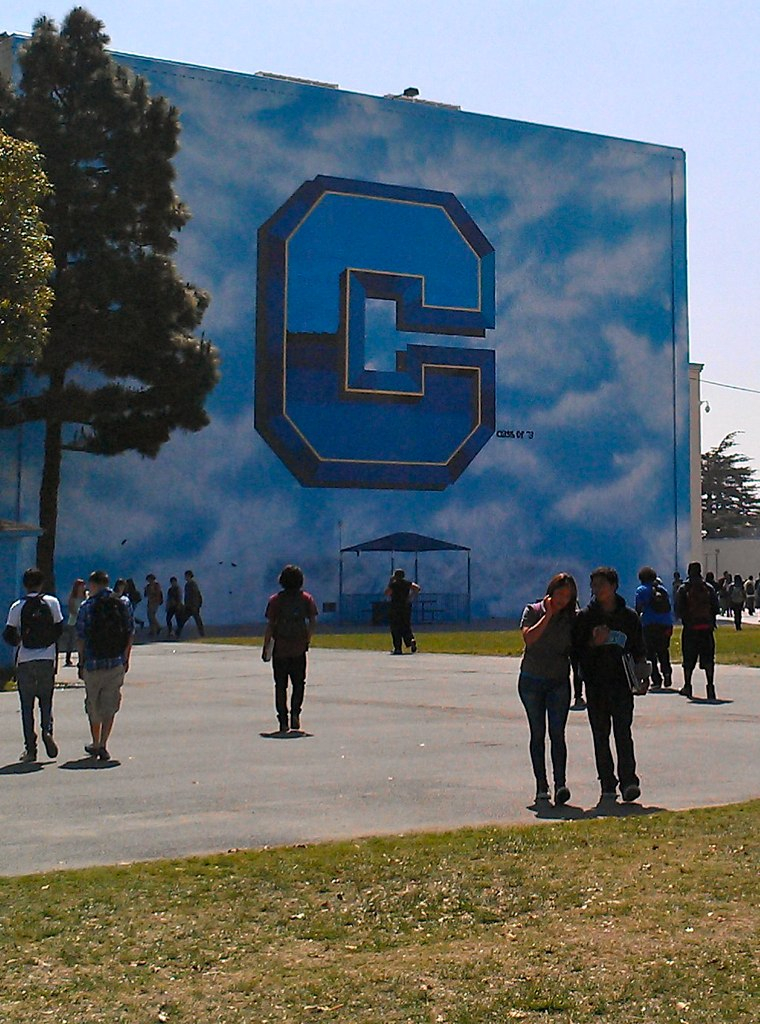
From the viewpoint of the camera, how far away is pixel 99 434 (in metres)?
41.5

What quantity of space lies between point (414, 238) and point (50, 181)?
14.0 metres

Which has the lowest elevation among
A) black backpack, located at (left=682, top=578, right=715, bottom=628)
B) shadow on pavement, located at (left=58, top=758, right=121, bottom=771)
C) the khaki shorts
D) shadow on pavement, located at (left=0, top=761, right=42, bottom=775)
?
shadow on pavement, located at (left=0, top=761, right=42, bottom=775)

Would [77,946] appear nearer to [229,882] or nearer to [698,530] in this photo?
[229,882]

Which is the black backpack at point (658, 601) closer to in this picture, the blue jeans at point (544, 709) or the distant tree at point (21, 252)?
the blue jeans at point (544, 709)

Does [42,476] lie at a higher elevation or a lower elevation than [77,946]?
higher

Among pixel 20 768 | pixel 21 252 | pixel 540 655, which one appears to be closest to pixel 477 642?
pixel 21 252

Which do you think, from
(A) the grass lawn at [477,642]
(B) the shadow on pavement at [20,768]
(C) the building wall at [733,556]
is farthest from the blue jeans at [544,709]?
(C) the building wall at [733,556]

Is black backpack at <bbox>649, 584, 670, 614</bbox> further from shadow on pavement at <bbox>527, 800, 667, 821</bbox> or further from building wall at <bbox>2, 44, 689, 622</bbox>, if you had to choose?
building wall at <bbox>2, 44, 689, 622</bbox>

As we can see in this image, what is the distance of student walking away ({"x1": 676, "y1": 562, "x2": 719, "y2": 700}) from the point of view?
20297 millimetres

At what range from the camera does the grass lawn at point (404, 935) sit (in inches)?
234

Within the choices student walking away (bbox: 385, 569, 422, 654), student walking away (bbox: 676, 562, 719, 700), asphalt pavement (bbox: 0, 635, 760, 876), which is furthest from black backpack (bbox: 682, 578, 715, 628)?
student walking away (bbox: 385, 569, 422, 654)

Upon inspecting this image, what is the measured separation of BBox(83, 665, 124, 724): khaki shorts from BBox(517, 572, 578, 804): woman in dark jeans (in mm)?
4144

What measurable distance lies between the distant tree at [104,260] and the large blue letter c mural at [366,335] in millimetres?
5691

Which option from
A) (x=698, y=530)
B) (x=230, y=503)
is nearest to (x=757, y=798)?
(x=230, y=503)
